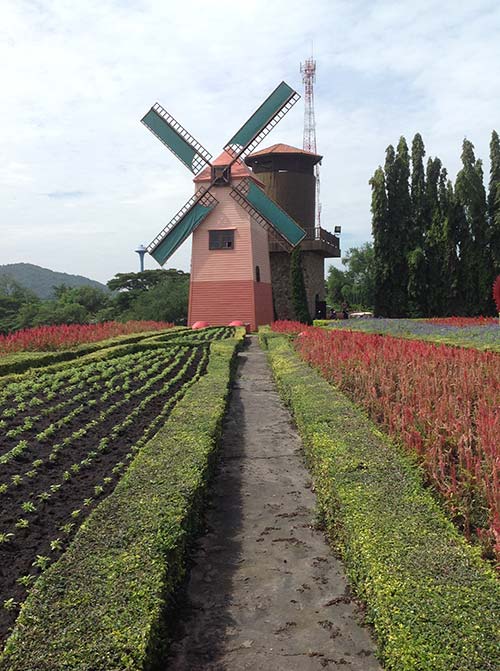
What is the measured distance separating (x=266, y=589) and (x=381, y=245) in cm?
3180

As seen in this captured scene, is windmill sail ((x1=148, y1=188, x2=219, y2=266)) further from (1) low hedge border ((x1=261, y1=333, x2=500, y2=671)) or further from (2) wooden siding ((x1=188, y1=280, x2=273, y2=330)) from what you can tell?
(1) low hedge border ((x1=261, y1=333, x2=500, y2=671))

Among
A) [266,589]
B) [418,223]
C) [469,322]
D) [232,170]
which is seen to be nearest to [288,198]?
[232,170]

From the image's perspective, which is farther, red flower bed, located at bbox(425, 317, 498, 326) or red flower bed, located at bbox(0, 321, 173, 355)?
red flower bed, located at bbox(425, 317, 498, 326)

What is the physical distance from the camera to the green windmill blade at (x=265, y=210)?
91.3ft

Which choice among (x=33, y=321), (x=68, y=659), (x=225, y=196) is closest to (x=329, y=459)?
(x=68, y=659)

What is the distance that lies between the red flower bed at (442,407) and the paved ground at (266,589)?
113 cm

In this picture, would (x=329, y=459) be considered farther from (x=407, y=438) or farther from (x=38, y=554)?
(x=38, y=554)

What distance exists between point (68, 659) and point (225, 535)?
2.52 meters

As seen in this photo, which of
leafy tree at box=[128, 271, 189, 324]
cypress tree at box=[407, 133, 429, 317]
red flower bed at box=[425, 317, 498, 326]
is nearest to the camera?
red flower bed at box=[425, 317, 498, 326]

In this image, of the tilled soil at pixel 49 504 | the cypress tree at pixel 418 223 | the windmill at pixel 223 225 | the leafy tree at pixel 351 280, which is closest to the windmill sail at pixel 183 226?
the windmill at pixel 223 225

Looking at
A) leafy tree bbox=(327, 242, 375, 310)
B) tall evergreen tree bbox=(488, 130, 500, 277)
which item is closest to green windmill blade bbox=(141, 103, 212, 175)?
tall evergreen tree bbox=(488, 130, 500, 277)

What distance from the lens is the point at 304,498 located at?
235 inches

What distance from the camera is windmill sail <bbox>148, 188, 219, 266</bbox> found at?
27922 mm

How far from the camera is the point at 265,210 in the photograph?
91.9ft
